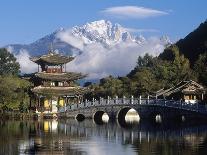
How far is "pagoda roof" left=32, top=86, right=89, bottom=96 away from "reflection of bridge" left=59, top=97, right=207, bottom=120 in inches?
131

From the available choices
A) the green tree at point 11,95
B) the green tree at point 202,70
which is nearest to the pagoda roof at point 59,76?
the green tree at point 11,95

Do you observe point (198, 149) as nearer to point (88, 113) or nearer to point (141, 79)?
point (88, 113)

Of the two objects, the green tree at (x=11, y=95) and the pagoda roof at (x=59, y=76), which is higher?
the pagoda roof at (x=59, y=76)

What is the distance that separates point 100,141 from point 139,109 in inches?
1070

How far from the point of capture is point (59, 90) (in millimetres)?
86562

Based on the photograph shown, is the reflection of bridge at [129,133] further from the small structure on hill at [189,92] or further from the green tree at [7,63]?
the green tree at [7,63]

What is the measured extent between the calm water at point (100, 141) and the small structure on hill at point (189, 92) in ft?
54.5

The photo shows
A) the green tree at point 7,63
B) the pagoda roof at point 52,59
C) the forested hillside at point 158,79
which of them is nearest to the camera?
the pagoda roof at point 52,59

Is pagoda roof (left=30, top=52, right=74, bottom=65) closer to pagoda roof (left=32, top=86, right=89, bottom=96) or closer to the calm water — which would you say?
pagoda roof (left=32, top=86, right=89, bottom=96)

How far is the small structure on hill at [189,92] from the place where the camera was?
262 ft

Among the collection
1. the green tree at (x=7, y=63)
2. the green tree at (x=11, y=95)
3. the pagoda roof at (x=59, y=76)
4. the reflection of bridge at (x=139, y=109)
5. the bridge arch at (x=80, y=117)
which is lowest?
the bridge arch at (x=80, y=117)

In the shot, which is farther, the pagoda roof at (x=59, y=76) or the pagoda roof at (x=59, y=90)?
the pagoda roof at (x=59, y=76)

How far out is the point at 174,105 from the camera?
70000 millimetres

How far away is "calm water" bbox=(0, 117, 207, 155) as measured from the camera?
4269 centimetres
